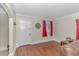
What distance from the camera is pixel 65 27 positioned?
476 cm

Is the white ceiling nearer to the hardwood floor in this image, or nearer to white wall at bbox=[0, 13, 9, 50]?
white wall at bbox=[0, 13, 9, 50]

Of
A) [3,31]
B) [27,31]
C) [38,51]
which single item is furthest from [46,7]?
[3,31]

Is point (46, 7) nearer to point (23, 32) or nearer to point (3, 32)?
point (23, 32)

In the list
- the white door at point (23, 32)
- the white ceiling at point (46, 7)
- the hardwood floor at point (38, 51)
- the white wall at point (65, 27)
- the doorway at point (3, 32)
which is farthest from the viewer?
the white door at point (23, 32)

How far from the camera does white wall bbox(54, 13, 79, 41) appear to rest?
4.18 metres

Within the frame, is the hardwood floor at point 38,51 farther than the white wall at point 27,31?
No

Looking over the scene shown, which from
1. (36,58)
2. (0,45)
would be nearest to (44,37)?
(0,45)

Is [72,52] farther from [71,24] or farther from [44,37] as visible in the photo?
[44,37]

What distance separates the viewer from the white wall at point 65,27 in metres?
4.18

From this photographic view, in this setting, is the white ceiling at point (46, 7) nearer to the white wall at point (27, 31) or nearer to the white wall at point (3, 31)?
the white wall at point (3, 31)

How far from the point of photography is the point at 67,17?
15.2 feet

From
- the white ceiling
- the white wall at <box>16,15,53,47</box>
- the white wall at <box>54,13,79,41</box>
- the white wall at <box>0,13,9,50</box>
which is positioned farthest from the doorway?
the white wall at <box>54,13,79,41</box>

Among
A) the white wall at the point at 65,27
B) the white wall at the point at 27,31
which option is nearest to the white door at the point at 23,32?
the white wall at the point at 27,31

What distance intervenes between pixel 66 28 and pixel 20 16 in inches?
100
